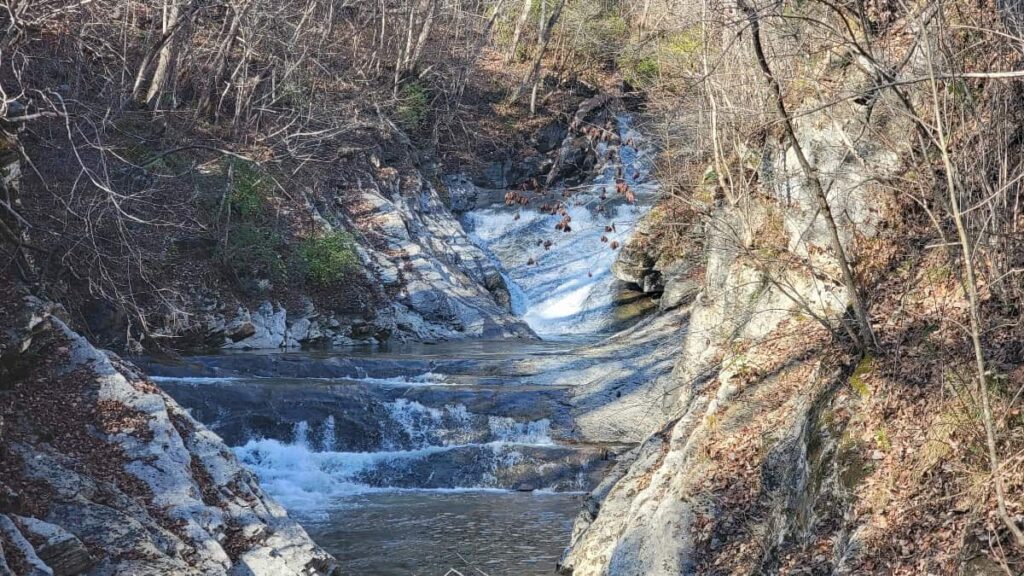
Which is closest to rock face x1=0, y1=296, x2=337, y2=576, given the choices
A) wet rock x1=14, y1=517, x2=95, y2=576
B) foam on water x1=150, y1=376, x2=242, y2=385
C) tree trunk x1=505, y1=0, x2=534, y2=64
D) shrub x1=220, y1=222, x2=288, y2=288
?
wet rock x1=14, y1=517, x2=95, y2=576

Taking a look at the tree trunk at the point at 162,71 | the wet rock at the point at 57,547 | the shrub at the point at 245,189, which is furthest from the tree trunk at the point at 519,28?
the wet rock at the point at 57,547

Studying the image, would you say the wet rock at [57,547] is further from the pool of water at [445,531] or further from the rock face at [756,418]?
the rock face at [756,418]

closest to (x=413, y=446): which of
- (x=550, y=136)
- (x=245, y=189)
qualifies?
(x=245, y=189)

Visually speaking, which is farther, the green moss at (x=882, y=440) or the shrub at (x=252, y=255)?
the shrub at (x=252, y=255)

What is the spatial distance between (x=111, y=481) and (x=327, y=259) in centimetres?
1442

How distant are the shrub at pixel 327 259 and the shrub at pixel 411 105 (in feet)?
26.9

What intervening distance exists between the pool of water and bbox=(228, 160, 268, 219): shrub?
10804 mm

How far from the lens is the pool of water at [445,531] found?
31.6 feet

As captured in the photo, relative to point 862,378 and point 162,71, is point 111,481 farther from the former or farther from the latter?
point 162,71

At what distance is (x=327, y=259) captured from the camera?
22094 mm

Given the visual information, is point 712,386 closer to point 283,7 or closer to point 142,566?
point 142,566

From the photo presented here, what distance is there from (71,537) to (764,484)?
222 inches

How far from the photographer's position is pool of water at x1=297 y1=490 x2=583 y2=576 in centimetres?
962

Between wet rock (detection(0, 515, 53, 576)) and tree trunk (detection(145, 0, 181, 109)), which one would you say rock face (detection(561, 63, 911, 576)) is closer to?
wet rock (detection(0, 515, 53, 576))
